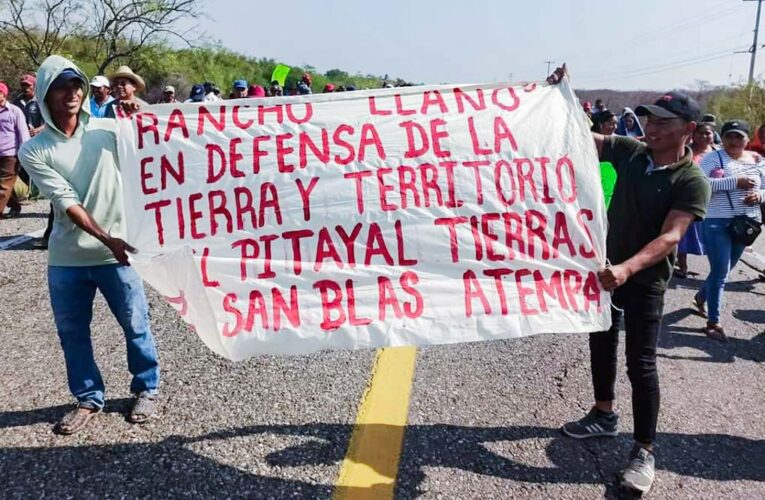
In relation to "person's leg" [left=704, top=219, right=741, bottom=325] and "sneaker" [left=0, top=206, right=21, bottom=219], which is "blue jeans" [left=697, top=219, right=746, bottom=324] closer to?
"person's leg" [left=704, top=219, right=741, bottom=325]

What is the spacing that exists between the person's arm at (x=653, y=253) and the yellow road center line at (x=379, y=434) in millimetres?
1411

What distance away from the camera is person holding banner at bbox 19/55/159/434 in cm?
291

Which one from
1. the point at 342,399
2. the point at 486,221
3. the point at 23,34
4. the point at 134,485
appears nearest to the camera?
the point at 134,485

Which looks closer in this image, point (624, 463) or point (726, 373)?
point (624, 463)

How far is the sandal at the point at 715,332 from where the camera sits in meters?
4.89

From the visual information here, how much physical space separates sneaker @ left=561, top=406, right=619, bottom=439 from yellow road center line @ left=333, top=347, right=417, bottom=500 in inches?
36.8

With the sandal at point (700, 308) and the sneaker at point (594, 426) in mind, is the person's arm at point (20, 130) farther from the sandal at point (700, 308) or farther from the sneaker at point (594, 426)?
the sandal at point (700, 308)

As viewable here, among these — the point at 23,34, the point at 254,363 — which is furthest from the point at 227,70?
the point at 254,363

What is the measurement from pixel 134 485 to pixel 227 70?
115 feet

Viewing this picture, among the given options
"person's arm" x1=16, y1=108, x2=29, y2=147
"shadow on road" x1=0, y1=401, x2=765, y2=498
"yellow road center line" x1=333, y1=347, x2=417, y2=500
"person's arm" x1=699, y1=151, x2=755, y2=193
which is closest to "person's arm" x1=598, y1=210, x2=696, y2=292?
"shadow on road" x1=0, y1=401, x2=765, y2=498

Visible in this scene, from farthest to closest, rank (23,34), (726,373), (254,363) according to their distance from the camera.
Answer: (23,34) < (726,373) < (254,363)

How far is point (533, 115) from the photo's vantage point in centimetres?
293

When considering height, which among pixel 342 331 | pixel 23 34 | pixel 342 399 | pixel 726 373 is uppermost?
pixel 23 34

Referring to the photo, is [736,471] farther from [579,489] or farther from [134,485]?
[134,485]
